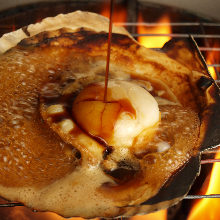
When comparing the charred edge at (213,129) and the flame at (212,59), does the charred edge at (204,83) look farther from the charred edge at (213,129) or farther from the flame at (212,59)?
the flame at (212,59)

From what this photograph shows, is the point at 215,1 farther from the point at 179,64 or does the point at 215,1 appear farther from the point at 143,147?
the point at 143,147

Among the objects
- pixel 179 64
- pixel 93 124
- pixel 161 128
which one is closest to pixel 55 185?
pixel 93 124

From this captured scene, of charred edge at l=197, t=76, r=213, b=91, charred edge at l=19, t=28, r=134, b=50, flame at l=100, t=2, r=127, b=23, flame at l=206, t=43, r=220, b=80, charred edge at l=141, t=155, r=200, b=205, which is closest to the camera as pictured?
charred edge at l=141, t=155, r=200, b=205

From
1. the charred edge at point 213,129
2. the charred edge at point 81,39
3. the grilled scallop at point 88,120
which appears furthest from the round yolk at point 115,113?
the charred edge at point 81,39

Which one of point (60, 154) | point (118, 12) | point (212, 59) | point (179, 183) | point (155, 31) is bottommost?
point (179, 183)

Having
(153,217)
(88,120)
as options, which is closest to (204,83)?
(88,120)

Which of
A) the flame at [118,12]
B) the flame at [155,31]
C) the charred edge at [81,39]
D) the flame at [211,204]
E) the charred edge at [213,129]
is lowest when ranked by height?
the flame at [211,204]

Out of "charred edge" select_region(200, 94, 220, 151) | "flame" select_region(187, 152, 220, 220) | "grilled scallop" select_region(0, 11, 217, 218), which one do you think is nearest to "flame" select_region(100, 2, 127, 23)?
A: "grilled scallop" select_region(0, 11, 217, 218)

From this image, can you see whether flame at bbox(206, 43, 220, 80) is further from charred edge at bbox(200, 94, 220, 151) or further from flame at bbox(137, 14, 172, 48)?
charred edge at bbox(200, 94, 220, 151)

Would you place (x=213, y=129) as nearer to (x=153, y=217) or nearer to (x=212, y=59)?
(x=153, y=217)

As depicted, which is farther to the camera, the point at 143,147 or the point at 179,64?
the point at 179,64

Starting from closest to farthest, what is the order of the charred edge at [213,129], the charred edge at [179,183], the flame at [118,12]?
the charred edge at [179,183]
the charred edge at [213,129]
the flame at [118,12]
